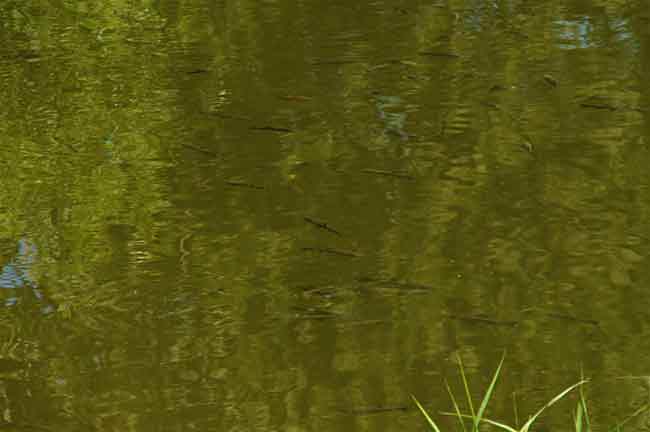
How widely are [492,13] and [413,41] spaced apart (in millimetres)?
795

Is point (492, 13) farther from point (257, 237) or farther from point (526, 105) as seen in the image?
point (257, 237)

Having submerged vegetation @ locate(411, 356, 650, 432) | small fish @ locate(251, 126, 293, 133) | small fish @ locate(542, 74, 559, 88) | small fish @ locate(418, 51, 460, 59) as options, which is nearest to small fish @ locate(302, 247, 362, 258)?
submerged vegetation @ locate(411, 356, 650, 432)

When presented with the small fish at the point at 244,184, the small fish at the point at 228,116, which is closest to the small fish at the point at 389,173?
the small fish at the point at 244,184

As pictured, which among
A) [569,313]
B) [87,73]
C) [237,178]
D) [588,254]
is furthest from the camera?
[87,73]

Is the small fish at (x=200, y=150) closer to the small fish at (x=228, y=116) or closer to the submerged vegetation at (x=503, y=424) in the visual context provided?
the small fish at (x=228, y=116)

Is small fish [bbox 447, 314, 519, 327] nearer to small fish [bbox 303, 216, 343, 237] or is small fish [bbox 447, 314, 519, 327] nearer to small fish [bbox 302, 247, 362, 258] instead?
small fish [bbox 302, 247, 362, 258]

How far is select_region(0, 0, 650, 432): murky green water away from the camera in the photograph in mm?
3105

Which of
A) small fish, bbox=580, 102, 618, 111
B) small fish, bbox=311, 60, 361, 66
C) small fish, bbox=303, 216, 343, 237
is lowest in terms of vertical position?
small fish, bbox=303, 216, 343, 237

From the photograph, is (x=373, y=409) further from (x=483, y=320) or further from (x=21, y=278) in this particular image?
(x=21, y=278)

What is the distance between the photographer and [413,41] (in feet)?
21.2

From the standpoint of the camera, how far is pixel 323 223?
4113 mm

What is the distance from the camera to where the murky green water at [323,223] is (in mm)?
3105

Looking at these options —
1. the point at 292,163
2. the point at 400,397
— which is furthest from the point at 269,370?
the point at 292,163

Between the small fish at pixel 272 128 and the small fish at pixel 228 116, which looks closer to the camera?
the small fish at pixel 272 128
